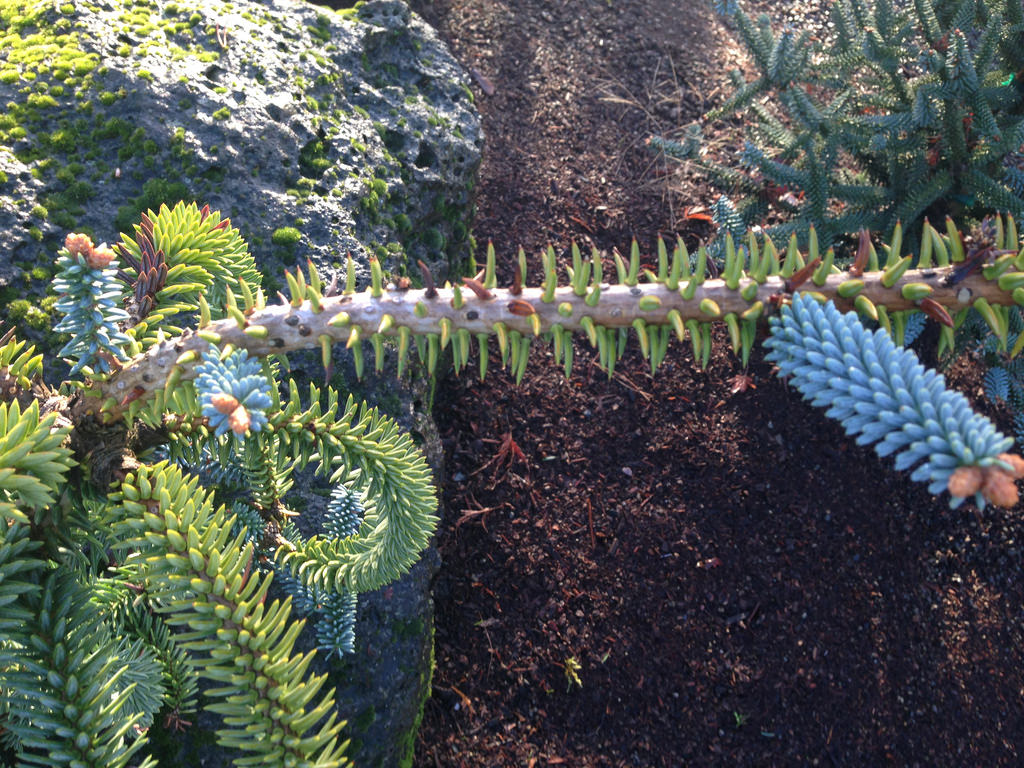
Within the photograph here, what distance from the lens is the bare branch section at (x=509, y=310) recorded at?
0.92m

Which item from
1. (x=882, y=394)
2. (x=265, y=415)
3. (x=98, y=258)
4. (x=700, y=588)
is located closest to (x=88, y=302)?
(x=98, y=258)

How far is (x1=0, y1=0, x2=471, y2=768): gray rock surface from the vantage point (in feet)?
7.09

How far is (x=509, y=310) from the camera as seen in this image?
39.3 inches

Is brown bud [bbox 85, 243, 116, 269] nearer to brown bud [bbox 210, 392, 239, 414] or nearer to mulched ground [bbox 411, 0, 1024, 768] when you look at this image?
brown bud [bbox 210, 392, 239, 414]

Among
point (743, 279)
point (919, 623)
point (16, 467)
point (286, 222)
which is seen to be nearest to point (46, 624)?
point (16, 467)

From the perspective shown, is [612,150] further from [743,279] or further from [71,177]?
[743,279]

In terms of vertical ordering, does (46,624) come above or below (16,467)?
below

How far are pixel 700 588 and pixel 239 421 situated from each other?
93.9 inches

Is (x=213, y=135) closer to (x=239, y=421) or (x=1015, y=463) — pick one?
(x=239, y=421)

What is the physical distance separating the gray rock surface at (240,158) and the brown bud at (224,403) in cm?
150

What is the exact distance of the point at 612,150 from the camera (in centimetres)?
392

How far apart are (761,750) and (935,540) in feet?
3.96

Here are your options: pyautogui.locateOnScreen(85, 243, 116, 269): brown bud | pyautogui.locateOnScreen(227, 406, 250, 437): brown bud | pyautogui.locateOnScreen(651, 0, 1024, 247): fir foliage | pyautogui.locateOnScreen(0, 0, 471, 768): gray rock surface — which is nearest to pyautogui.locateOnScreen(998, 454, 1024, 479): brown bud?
pyautogui.locateOnScreen(227, 406, 250, 437): brown bud

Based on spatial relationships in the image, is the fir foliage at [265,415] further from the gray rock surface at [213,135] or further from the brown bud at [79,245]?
the gray rock surface at [213,135]
